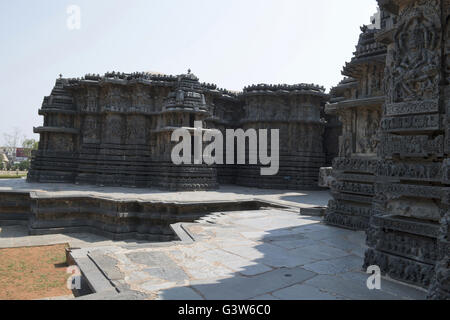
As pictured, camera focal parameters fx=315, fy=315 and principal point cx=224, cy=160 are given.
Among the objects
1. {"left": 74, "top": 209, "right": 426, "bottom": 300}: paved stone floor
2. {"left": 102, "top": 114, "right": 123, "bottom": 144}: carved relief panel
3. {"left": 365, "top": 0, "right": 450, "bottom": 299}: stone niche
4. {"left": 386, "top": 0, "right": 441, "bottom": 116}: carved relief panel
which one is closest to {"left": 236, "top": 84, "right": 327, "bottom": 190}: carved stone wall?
{"left": 102, "top": 114, "right": 123, "bottom": 144}: carved relief panel

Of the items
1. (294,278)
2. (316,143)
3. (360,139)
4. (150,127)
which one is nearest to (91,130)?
(150,127)

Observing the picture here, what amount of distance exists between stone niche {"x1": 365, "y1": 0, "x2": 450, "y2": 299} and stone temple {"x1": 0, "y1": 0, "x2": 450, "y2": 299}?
0.5 inches

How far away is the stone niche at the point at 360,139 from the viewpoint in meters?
7.87

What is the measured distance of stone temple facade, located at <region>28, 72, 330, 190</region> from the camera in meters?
18.0

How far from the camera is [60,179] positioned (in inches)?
790

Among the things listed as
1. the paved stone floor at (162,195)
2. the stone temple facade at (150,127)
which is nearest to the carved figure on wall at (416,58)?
the paved stone floor at (162,195)

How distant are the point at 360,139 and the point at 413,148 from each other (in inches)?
175

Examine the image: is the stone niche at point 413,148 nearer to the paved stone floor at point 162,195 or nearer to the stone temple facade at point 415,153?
the stone temple facade at point 415,153

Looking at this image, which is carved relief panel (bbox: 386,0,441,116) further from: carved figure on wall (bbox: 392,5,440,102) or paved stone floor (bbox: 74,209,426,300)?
paved stone floor (bbox: 74,209,426,300)

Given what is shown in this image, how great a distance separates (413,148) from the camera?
13.5 ft
